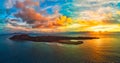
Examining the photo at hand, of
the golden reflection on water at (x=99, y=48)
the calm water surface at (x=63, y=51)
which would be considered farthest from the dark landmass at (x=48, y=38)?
the golden reflection on water at (x=99, y=48)

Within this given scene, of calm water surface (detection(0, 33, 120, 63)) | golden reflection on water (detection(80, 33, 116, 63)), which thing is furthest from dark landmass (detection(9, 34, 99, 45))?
golden reflection on water (detection(80, 33, 116, 63))

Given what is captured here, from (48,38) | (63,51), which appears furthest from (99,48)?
(48,38)

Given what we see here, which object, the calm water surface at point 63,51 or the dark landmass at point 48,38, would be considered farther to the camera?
the dark landmass at point 48,38

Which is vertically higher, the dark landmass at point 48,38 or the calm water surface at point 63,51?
the dark landmass at point 48,38

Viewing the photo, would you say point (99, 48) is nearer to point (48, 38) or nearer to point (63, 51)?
point (63, 51)

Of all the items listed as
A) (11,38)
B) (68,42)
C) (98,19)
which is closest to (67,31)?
(68,42)

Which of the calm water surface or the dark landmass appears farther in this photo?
the dark landmass

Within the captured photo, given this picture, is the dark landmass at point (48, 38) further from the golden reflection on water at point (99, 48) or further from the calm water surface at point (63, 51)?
the golden reflection on water at point (99, 48)

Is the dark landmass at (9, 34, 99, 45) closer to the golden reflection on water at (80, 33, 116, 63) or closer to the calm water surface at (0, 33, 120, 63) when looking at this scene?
the calm water surface at (0, 33, 120, 63)

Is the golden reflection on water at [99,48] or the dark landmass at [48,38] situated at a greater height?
the dark landmass at [48,38]

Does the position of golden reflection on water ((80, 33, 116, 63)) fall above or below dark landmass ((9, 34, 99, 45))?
below
